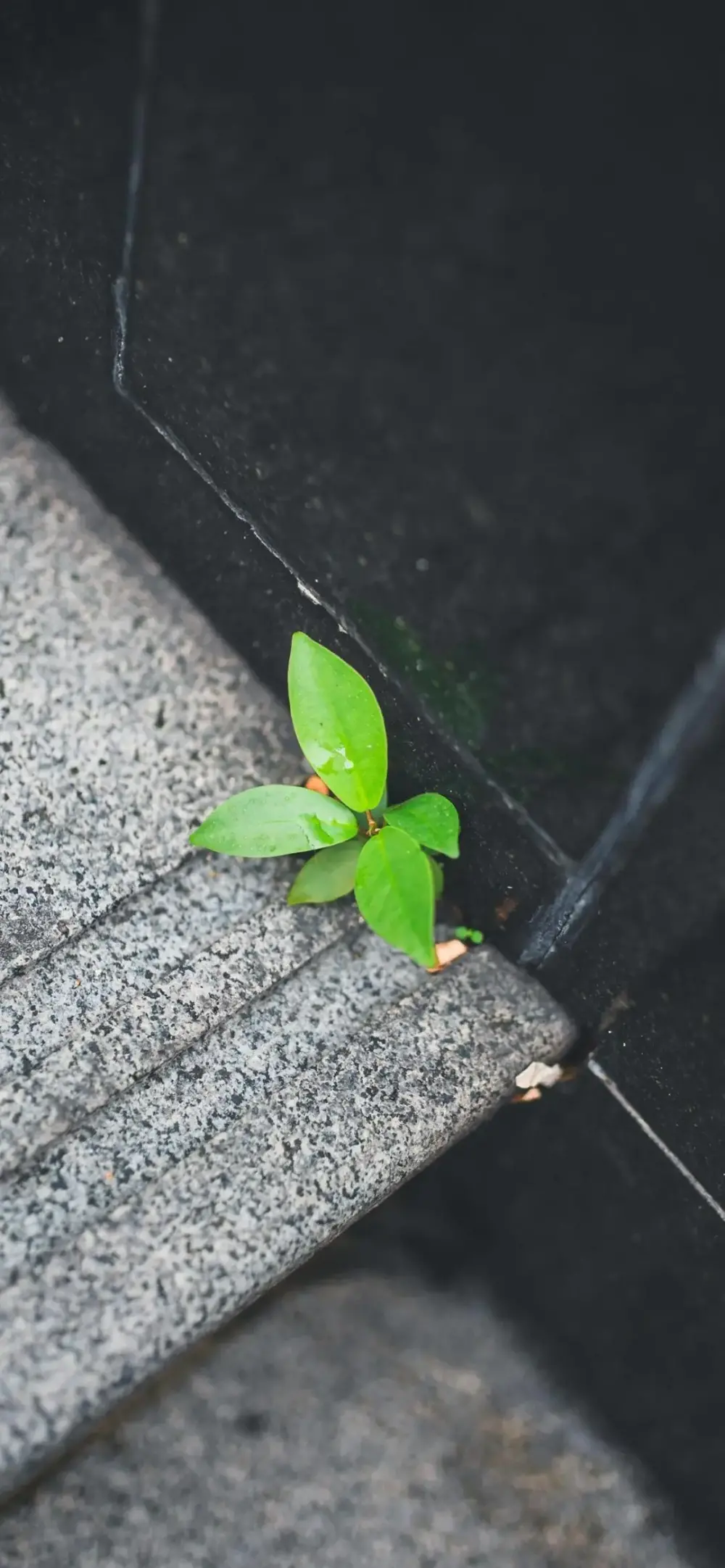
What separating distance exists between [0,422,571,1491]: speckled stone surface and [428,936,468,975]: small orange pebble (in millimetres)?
14

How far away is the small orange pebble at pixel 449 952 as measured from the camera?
1.65m

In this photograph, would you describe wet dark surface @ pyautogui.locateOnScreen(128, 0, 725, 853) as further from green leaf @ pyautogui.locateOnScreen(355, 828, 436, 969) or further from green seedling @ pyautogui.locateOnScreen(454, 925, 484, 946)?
green seedling @ pyautogui.locateOnScreen(454, 925, 484, 946)

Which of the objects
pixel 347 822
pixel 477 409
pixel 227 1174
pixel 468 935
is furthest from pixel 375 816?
pixel 477 409

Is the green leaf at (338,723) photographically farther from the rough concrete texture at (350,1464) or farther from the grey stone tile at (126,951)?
the rough concrete texture at (350,1464)

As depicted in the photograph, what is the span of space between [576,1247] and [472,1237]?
332 mm

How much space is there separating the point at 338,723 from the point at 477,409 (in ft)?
1.59

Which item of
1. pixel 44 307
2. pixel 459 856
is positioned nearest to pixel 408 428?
pixel 459 856

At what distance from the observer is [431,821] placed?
1.49m

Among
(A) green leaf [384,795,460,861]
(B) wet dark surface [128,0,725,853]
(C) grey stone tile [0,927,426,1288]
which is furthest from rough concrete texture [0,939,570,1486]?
(B) wet dark surface [128,0,725,853]

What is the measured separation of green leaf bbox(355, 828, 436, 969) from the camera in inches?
54.9

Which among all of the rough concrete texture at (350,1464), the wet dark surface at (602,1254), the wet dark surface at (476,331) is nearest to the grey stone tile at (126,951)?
the wet dark surface at (476,331)

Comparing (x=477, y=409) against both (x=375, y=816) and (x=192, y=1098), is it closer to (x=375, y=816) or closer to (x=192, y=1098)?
(x=375, y=816)

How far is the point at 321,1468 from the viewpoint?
2.11m

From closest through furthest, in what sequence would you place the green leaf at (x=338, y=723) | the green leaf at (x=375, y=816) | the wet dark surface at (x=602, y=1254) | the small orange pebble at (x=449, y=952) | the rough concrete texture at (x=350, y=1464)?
the green leaf at (x=338, y=723)
the green leaf at (x=375, y=816)
the small orange pebble at (x=449, y=952)
the wet dark surface at (x=602, y=1254)
the rough concrete texture at (x=350, y=1464)
